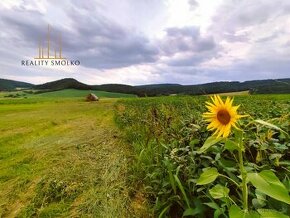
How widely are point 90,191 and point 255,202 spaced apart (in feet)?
7.06

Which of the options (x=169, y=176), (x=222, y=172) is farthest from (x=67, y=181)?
(x=222, y=172)

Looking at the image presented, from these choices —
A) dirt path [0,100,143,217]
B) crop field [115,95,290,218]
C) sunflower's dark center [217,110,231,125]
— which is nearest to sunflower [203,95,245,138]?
sunflower's dark center [217,110,231,125]

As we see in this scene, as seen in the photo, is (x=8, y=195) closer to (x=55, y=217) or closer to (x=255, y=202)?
(x=55, y=217)

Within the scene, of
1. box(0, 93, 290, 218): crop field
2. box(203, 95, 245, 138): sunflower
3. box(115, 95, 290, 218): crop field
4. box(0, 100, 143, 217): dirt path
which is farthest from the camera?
box(0, 100, 143, 217): dirt path

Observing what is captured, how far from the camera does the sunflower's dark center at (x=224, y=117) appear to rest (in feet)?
5.46

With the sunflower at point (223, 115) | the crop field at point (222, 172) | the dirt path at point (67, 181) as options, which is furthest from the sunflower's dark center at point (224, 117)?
the dirt path at point (67, 181)

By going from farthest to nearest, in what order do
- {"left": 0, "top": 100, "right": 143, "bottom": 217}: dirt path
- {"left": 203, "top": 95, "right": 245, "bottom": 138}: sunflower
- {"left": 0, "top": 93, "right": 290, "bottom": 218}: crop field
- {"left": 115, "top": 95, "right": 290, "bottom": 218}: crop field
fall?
{"left": 0, "top": 100, "right": 143, "bottom": 217}: dirt path, {"left": 0, "top": 93, "right": 290, "bottom": 218}: crop field, {"left": 115, "top": 95, "right": 290, "bottom": 218}: crop field, {"left": 203, "top": 95, "right": 245, "bottom": 138}: sunflower

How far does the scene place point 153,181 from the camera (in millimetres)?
3389

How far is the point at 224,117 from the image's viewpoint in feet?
5.51

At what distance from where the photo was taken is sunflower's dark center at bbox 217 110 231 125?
1.66 meters

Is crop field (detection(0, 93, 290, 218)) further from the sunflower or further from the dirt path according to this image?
the sunflower

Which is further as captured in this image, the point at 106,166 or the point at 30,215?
the point at 106,166

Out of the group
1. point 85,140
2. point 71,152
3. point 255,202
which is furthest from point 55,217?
point 85,140

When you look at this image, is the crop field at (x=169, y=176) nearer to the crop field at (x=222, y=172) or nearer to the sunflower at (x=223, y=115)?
the crop field at (x=222, y=172)
